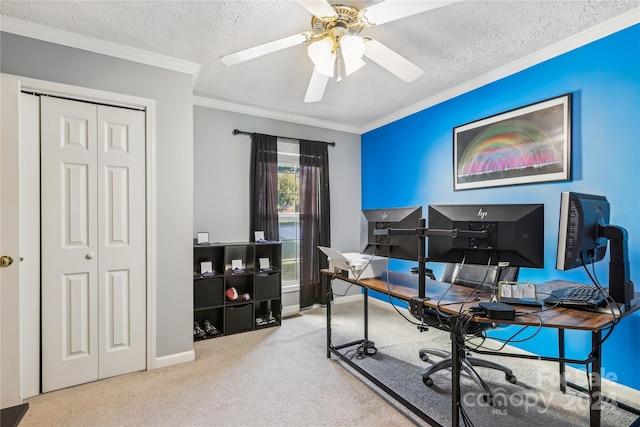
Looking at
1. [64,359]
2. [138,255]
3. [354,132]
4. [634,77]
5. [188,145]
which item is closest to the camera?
[634,77]

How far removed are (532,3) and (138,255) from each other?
11.0 ft

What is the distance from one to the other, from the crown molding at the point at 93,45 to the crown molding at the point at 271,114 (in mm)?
751

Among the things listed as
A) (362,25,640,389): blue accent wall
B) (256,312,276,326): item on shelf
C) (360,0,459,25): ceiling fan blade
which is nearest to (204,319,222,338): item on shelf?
(256,312,276,326): item on shelf

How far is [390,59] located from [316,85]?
1.93 ft

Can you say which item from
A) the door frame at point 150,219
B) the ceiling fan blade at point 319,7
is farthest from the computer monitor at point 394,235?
→ the door frame at point 150,219

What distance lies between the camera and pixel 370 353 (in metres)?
2.75

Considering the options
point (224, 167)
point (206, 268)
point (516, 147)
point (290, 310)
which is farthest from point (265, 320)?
point (516, 147)

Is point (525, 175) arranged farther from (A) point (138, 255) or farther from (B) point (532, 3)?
(A) point (138, 255)

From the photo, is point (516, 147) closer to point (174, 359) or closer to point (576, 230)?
point (576, 230)

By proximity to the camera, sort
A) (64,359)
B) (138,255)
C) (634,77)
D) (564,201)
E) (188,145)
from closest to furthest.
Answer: (564,201)
(634,77)
(64,359)
(138,255)
(188,145)

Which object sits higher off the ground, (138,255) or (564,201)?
(564,201)

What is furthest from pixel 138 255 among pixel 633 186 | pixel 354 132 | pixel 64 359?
pixel 633 186

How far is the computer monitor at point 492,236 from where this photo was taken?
156cm

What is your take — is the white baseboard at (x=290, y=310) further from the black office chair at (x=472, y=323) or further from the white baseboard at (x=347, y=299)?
the black office chair at (x=472, y=323)
